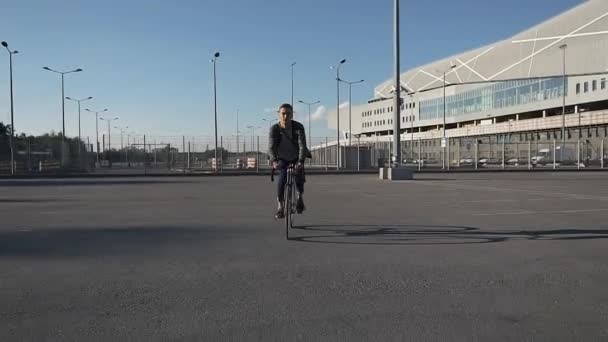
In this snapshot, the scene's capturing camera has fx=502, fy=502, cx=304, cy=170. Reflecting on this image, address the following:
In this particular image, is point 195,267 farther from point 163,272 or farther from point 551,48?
point 551,48

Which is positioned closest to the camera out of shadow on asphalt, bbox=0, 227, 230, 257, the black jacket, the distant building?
shadow on asphalt, bbox=0, 227, 230, 257

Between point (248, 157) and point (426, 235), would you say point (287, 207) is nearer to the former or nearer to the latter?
point (426, 235)

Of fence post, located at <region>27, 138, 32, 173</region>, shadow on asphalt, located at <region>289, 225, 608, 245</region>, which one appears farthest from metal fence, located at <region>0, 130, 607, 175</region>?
shadow on asphalt, located at <region>289, 225, 608, 245</region>

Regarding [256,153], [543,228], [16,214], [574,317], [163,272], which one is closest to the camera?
[574,317]

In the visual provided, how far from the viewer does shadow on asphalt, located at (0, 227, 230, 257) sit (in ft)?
20.3

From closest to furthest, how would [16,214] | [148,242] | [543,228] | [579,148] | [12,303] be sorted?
[12,303] → [148,242] → [543,228] → [16,214] → [579,148]

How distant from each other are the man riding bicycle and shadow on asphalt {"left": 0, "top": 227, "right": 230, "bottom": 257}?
3.56 ft

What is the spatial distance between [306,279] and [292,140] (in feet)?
10.9

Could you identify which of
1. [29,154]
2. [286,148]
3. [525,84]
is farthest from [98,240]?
[525,84]

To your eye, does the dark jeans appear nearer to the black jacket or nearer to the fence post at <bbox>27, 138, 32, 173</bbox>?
the black jacket

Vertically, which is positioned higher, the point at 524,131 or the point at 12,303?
the point at 524,131

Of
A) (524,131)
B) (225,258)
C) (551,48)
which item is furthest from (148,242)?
(551,48)

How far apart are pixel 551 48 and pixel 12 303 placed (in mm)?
105759

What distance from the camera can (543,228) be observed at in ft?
25.9
